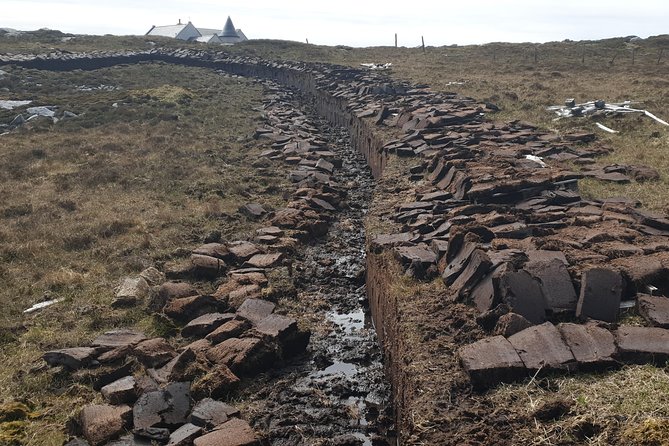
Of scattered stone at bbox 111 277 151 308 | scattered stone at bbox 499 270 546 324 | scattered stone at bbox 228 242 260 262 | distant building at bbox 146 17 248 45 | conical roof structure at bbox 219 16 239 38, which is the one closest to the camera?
scattered stone at bbox 499 270 546 324

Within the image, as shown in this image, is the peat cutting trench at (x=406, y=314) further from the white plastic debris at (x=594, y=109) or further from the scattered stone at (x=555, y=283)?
the white plastic debris at (x=594, y=109)

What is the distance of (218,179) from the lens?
46.1ft

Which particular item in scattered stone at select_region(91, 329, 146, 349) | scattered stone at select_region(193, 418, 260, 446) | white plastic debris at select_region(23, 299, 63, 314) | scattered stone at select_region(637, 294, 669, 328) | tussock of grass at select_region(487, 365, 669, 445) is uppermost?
scattered stone at select_region(637, 294, 669, 328)

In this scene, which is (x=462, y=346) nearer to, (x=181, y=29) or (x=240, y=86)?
(x=240, y=86)

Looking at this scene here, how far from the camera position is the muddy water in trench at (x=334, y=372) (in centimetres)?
550

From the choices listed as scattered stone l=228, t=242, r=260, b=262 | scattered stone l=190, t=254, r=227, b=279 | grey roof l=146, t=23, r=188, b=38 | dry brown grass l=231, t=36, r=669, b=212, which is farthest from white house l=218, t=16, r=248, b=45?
scattered stone l=190, t=254, r=227, b=279

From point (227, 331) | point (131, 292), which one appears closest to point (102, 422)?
point (227, 331)

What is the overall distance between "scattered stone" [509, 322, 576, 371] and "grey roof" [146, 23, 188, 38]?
244ft

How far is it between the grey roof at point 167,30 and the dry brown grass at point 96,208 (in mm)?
51414

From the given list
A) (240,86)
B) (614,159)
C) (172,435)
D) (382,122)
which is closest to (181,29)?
(240,86)

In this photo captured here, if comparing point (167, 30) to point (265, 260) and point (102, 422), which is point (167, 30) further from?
point (102, 422)

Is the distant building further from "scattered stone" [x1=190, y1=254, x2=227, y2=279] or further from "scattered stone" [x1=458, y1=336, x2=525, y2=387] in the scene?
"scattered stone" [x1=458, y1=336, x2=525, y2=387]

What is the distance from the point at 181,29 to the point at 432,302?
75146 mm

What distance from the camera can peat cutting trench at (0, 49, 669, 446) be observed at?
15.4 ft
